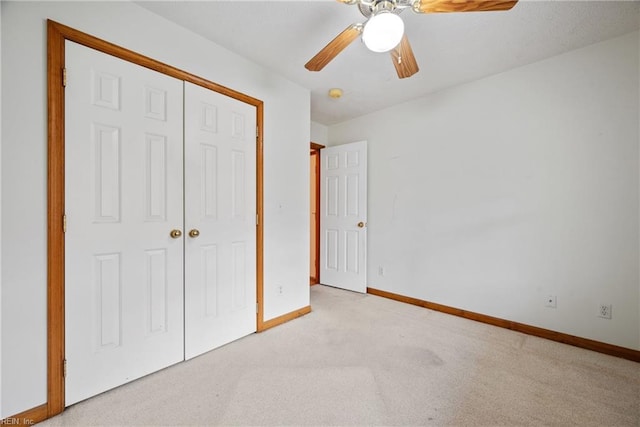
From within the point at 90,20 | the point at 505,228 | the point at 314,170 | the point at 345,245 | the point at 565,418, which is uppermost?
the point at 90,20

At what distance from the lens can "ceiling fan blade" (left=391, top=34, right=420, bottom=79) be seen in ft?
5.17

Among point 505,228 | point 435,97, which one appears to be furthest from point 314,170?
point 505,228

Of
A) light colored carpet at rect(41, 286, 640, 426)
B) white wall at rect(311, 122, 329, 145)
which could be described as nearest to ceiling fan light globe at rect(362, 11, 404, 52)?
light colored carpet at rect(41, 286, 640, 426)

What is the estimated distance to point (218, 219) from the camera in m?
2.11

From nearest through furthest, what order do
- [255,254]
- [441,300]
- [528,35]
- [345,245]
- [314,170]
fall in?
[528,35] < [255,254] < [441,300] < [345,245] < [314,170]

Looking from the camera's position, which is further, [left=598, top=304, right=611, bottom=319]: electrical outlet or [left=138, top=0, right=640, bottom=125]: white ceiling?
[left=598, top=304, right=611, bottom=319]: electrical outlet

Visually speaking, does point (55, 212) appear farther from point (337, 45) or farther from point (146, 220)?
point (337, 45)

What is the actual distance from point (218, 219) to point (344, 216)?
6.34 ft

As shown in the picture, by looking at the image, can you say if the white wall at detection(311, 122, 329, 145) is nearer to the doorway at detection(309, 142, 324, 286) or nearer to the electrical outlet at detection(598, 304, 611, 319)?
the doorway at detection(309, 142, 324, 286)

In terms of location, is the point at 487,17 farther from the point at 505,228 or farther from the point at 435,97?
the point at 505,228

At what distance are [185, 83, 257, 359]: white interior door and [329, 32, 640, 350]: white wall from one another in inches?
71.1

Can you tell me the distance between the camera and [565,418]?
142 cm

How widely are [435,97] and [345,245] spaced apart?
6.72 ft

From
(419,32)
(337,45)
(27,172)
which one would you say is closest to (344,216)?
(419,32)
